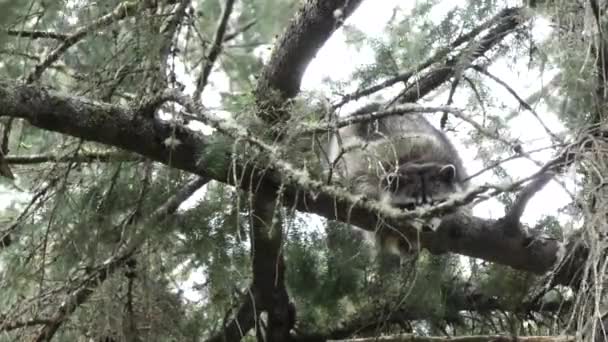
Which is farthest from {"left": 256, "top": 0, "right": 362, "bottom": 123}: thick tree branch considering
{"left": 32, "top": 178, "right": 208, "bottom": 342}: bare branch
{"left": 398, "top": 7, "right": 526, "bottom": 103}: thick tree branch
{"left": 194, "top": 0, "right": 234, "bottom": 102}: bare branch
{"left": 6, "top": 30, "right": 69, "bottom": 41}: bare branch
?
{"left": 6, "top": 30, "right": 69, "bottom": 41}: bare branch

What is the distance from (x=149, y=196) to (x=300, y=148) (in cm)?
58

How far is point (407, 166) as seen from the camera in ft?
12.0

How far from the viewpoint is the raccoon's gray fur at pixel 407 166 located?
10.5ft

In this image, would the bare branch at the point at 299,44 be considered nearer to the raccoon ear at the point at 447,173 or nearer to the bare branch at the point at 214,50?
the bare branch at the point at 214,50

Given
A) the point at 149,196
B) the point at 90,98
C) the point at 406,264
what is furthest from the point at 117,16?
the point at 406,264

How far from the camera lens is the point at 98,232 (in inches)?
108

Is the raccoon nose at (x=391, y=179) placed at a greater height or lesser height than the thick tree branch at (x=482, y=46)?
lesser

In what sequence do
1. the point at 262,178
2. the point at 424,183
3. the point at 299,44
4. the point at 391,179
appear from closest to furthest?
the point at 262,178
the point at 299,44
the point at 391,179
the point at 424,183

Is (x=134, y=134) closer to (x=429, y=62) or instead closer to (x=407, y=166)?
(x=429, y=62)

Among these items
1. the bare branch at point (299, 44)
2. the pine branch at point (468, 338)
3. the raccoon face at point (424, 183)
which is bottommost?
the pine branch at point (468, 338)

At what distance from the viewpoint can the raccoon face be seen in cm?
348

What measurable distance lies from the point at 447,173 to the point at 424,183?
0.40 feet

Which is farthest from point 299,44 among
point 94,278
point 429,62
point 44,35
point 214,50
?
point 94,278

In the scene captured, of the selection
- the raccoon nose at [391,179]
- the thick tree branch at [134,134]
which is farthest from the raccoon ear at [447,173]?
the thick tree branch at [134,134]
